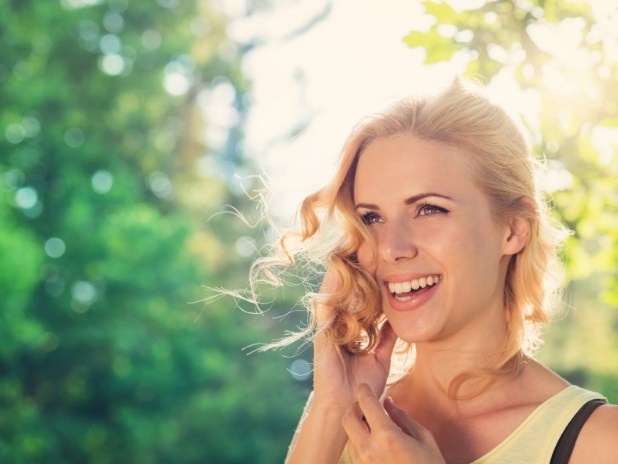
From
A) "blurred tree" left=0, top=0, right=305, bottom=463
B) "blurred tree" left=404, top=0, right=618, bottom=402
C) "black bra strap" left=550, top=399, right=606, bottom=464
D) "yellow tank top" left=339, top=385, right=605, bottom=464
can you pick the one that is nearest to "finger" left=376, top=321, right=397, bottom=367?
"yellow tank top" left=339, top=385, right=605, bottom=464

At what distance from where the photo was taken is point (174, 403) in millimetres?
14250

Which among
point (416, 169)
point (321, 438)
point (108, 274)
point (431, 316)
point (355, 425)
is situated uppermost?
point (416, 169)

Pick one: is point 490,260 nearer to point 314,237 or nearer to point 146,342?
point 314,237

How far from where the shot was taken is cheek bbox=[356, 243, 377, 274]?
2.23m

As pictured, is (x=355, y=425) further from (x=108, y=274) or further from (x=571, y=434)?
(x=108, y=274)

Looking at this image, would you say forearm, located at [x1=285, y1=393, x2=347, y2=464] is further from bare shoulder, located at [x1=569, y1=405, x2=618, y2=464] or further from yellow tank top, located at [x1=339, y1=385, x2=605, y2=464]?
bare shoulder, located at [x1=569, y1=405, x2=618, y2=464]

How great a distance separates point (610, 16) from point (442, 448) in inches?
54.8

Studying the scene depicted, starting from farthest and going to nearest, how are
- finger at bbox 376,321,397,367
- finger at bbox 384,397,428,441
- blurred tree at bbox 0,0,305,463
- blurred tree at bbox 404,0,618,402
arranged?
blurred tree at bbox 0,0,305,463
blurred tree at bbox 404,0,618,402
finger at bbox 376,321,397,367
finger at bbox 384,397,428,441

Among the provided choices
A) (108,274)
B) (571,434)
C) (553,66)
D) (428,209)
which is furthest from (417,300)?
(108,274)

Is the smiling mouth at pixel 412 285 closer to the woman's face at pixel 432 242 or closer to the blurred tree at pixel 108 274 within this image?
the woman's face at pixel 432 242

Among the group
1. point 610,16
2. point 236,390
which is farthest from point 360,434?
point 236,390

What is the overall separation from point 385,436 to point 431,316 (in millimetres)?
301

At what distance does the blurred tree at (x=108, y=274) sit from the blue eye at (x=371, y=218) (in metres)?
9.74

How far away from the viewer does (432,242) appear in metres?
2.09
